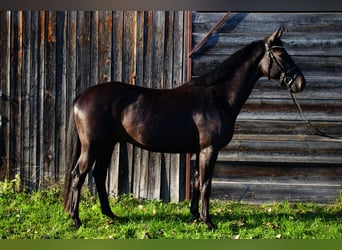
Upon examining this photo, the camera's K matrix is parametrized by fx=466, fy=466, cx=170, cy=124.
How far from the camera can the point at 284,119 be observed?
21.5ft

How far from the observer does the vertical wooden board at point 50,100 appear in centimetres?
663

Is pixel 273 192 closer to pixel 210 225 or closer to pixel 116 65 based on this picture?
pixel 210 225

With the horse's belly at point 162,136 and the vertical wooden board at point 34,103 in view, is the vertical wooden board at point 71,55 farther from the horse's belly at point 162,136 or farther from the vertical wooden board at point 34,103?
the horse's belly at point 162,136

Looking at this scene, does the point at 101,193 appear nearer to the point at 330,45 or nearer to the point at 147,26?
the point at 147,26

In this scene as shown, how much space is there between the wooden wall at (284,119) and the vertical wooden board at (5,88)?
2666 mm

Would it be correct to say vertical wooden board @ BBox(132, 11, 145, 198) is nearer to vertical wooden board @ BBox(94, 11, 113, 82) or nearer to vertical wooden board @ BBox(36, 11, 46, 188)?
vertical wooden board @ BBox(94, 11, 113, 82)

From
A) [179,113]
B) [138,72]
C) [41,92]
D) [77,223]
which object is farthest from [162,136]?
[41,92]

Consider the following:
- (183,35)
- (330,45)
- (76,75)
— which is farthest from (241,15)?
→ (76,75)

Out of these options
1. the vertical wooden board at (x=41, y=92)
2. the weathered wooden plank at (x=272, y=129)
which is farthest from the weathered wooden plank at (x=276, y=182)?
the vertical wooden board at (x=41, y=92)

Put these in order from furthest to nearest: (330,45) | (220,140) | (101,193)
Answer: (330,45)
(101,193)
(220,140)

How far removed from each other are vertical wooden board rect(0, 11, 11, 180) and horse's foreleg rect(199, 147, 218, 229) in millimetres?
3046

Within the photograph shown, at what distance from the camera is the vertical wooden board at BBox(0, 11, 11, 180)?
665 cm

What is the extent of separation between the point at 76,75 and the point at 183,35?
5.33 feet

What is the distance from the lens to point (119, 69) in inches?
261
